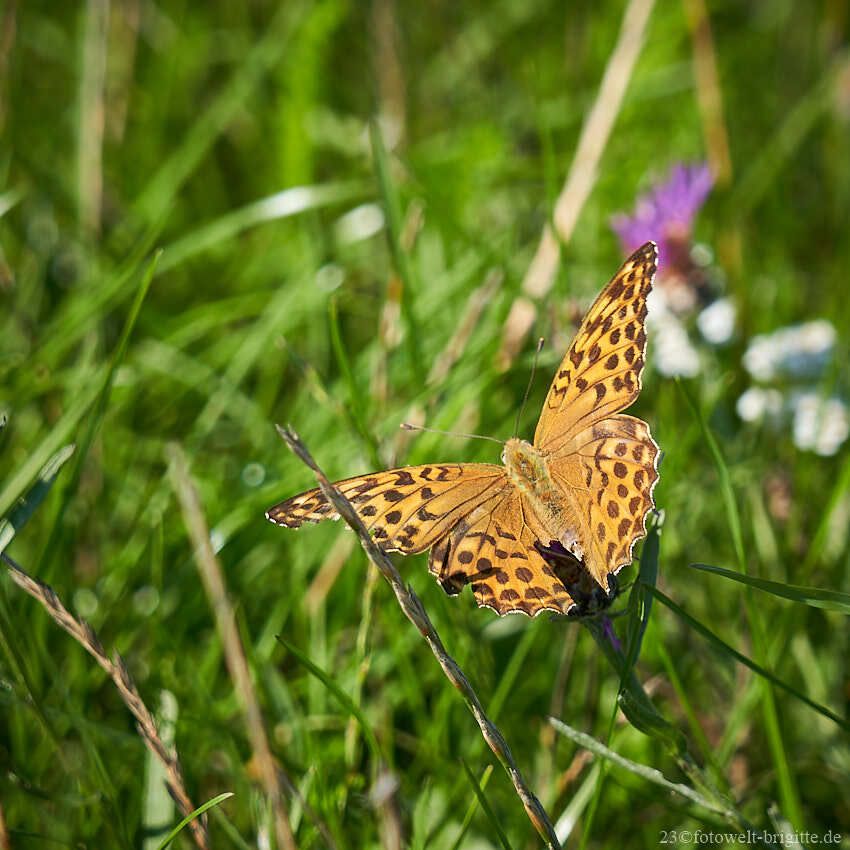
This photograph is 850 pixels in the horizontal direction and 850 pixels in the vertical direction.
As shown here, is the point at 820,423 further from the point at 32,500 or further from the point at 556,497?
the point at 32,500

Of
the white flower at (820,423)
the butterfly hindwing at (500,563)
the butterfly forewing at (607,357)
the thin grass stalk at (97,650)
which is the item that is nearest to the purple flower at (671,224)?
the white flower at (820,423)

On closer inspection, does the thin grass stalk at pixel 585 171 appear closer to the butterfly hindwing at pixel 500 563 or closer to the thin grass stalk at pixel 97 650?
the butterfly hindwing at pixel 500 563

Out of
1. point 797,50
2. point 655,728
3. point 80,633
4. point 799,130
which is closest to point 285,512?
point 80,633

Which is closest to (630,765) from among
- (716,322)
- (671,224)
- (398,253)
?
(398,253)

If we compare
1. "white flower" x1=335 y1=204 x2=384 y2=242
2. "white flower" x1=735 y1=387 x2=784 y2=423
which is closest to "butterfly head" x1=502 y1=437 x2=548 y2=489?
"white flower" x1=735 y1=387 x2=784 y2=423

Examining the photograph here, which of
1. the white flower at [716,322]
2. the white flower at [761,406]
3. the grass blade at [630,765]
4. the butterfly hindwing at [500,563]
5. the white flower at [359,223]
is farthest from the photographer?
the white flower at [359,223]

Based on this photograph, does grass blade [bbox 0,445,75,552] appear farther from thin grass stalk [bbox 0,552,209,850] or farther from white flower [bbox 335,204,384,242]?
white flower [bbox 335,204,384,242]

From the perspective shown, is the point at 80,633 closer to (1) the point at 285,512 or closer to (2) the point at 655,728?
(1) the point at 285,512
